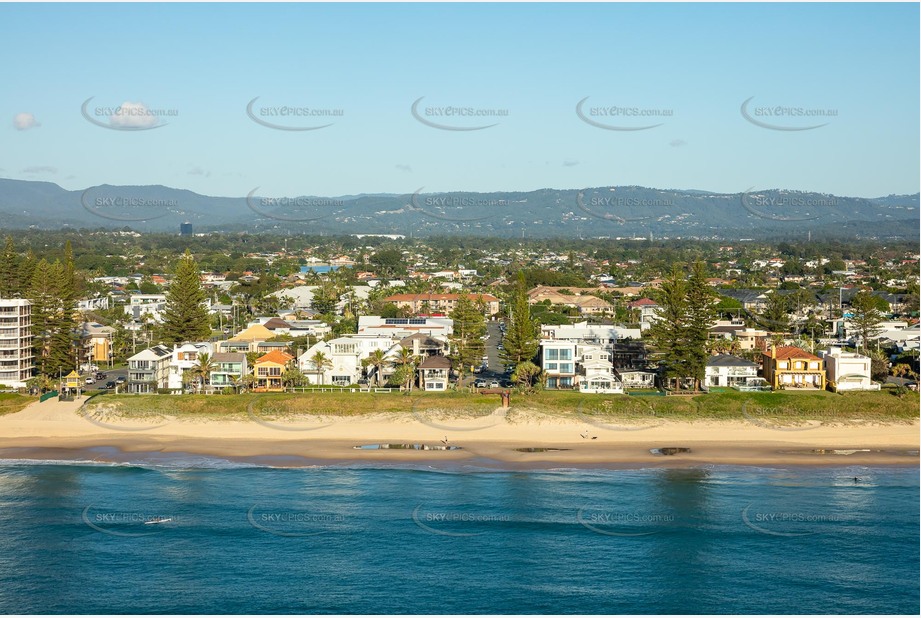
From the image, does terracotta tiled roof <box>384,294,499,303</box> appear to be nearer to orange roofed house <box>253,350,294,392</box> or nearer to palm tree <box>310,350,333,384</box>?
palm tree <box>310,350,333,384</box>

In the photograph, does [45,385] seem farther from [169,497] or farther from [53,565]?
[53,565]

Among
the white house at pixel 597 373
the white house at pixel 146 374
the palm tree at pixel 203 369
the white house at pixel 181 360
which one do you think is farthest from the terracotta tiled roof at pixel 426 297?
the palm tree at pixel 203 369

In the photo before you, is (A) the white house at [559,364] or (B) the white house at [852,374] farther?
(A) the white house at [559,364]

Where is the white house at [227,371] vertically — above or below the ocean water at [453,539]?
above

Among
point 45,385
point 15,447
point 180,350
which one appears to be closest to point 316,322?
point 180,350

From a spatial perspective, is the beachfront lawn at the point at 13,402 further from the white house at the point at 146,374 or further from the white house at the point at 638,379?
the white house at the point at 638,379
